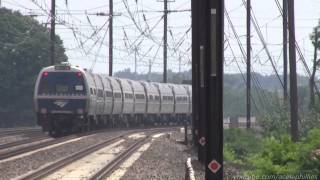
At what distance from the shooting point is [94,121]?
41312 millimetres

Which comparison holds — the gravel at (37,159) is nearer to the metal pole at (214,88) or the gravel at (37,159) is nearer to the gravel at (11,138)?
the gravel at (11,138)

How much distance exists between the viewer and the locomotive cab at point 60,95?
121 feet

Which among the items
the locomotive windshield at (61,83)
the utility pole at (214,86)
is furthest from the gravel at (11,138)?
the utility pole at (214,86)

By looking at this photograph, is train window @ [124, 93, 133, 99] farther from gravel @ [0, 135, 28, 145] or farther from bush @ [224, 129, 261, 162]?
gravel @ [0, 135, 28, 145]

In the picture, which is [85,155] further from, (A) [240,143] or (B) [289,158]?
(A) [240,143]

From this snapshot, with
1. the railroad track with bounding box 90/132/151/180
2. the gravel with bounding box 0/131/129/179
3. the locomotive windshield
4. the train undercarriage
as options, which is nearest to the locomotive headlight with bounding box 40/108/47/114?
the train undercarriage

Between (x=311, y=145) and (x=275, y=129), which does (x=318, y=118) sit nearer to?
(x=275, y=129)

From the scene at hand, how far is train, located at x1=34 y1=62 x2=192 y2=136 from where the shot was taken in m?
37.0

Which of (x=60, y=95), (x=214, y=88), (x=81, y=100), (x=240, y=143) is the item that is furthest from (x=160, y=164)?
(x=60, y=95)

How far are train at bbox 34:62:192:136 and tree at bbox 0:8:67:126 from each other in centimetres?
1885

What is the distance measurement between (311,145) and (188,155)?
1218 cm

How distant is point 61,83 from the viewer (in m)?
37.0

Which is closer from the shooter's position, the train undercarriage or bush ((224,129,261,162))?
bush ((224,129,261,162))

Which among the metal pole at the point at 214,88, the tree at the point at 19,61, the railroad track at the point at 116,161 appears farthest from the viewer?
the tree at the point at 19,61
